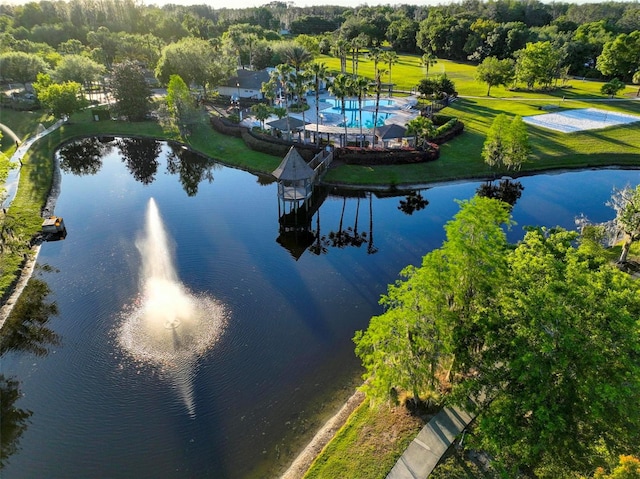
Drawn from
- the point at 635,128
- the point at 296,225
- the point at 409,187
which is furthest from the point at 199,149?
the point at 635,128

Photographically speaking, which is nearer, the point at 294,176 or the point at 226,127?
the point at 294,176

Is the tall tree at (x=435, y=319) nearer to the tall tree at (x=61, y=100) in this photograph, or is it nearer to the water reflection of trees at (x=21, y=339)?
the water reflection of trees at (x=21, y=339)

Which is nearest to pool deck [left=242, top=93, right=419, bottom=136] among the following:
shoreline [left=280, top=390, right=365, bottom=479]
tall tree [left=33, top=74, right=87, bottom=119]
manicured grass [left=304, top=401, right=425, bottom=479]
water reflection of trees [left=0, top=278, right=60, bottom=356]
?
tall tree [left=33, top=74, right=87, bottom=119]

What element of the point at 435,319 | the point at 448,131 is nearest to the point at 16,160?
the point at 435,319

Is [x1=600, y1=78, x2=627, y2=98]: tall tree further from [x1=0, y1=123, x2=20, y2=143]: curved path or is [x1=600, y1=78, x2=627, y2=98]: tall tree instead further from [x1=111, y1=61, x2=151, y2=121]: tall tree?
[x1=0, y1=123, x2=20, y2=143]: curved path

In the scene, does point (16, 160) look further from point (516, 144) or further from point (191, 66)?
point (516, 144)

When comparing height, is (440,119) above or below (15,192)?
above

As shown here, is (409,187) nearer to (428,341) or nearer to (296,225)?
(296,225)
